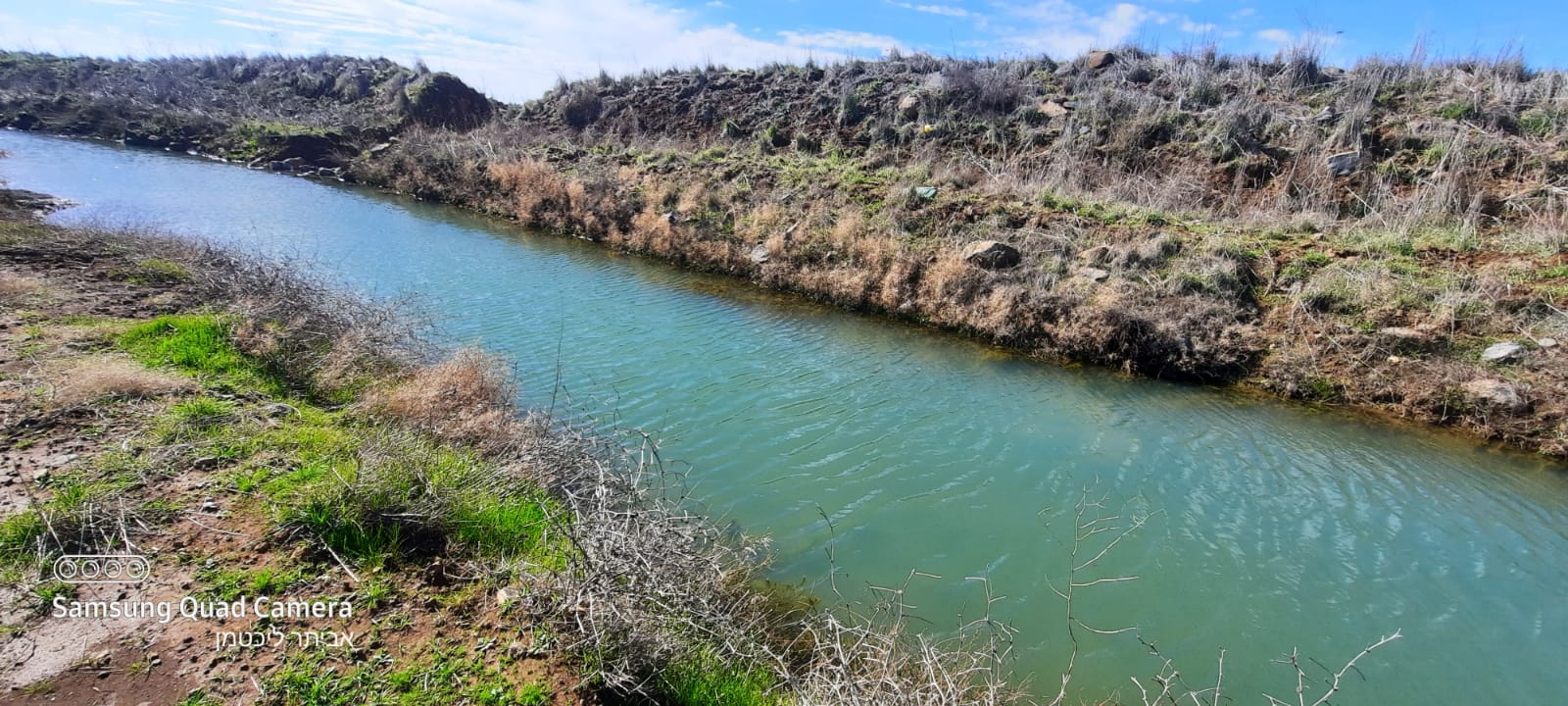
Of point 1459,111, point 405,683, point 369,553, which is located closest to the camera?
point 405,683

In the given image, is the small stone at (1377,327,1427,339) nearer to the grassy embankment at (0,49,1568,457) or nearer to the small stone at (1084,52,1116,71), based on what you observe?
the grassy embankment at (0,49,1568,457)

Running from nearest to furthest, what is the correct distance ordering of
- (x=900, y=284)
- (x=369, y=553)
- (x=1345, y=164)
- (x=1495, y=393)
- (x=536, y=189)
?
(x=369, y=553) → (x=1495, y=393) → (x=900, y=284) → (x=1345, y=164) → (x=536, y=189)

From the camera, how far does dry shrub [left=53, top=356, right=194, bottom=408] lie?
18.4 ft

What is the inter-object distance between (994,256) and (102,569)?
543 inches

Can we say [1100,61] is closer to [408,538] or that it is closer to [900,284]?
[900,284]

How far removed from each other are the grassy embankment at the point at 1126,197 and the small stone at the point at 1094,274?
0.07m

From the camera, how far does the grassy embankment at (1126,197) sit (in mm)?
11117

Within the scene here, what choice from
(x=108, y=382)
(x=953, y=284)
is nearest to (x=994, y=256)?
(x=953, y=284)

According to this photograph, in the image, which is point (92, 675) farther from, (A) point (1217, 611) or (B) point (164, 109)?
(B) point (164, 109)

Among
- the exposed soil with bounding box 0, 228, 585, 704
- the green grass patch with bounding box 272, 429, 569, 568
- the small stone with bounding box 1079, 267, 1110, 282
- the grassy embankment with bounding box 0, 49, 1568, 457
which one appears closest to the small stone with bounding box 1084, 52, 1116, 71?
the grassy embankment with bounding box 0, 49, 1568, 457

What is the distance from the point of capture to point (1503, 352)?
396 inches

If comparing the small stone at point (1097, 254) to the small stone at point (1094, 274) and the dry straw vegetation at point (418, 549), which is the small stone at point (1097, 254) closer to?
the small stone at point (1094, 274)

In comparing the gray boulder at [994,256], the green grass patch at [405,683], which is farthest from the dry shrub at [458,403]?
the gray boulder at [994,256]

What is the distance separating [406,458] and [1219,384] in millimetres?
11874
